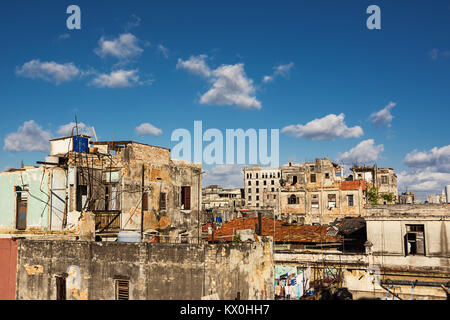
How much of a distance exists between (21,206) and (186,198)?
10067 mm

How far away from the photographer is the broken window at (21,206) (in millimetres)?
23312

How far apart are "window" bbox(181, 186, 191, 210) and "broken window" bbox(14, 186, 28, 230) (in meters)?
9.52

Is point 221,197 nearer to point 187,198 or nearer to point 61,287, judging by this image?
point 187,198

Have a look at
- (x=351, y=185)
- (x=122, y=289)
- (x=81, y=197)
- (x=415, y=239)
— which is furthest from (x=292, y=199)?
(x=122, y=289)

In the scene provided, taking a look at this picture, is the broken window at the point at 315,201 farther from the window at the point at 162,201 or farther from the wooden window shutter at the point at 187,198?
the window at the point at 162,201

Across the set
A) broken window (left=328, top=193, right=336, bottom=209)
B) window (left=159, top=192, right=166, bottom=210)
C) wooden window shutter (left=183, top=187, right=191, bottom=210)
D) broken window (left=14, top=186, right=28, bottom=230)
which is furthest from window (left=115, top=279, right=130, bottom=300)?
broken window (left=328, top=193, right=336, bottom=209)

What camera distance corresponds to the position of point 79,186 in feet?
74.0

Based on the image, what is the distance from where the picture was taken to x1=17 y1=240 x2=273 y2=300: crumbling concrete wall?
1591 cm

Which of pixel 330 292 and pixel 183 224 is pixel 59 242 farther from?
pixel 330 292

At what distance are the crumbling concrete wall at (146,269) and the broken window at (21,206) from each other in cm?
386

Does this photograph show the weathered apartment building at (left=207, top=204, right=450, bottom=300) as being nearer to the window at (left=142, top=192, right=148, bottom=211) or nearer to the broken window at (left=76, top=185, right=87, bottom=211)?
the window at (left=142, top=192, right=148, bottom=211)

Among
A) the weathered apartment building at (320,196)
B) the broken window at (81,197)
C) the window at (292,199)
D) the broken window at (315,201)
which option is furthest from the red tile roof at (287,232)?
the window at (292,199)

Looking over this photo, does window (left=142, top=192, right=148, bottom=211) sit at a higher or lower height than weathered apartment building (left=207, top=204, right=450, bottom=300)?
higher
